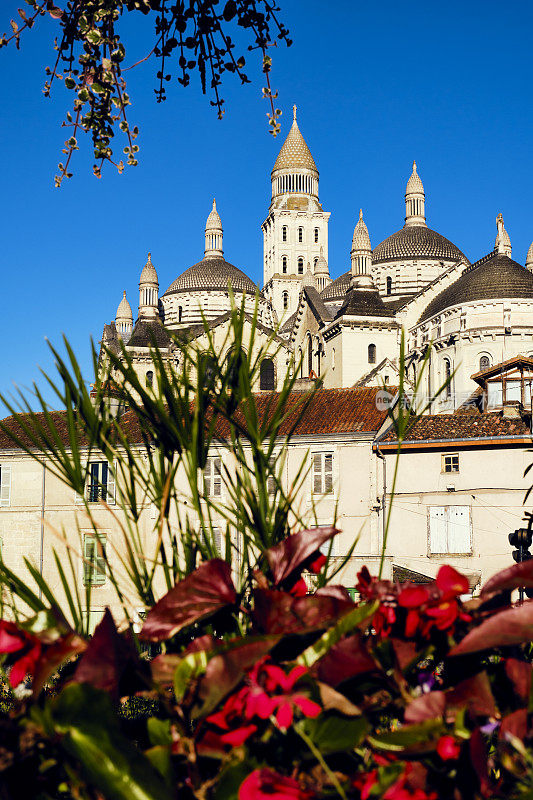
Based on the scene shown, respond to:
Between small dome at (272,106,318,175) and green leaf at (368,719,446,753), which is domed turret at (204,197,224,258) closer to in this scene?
small dome at (272,106,318,175)

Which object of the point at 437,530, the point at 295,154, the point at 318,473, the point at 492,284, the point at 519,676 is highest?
the point at 295,154

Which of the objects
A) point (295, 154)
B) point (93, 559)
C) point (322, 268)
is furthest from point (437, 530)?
point (295, 154)

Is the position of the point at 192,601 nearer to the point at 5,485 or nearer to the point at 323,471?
the point at 323,471

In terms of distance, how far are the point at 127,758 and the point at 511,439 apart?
793 inches

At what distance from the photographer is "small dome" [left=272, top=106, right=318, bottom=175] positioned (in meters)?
80.4

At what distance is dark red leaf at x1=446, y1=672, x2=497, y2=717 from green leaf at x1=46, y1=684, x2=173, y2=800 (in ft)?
1.68

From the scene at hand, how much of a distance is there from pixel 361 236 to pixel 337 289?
1630 cm

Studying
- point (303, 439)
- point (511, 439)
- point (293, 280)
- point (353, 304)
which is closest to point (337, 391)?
point (303, 439)

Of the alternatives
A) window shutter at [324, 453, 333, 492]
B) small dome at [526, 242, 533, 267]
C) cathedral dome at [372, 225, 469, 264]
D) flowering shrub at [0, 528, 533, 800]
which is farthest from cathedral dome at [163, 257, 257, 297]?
flowering shrub at [0, 528, 533, 800]

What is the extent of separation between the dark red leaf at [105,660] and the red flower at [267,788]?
0.87 ft

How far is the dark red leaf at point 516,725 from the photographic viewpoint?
1.17 meters

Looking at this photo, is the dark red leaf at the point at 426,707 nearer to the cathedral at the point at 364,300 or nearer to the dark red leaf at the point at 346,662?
the dark red leaf at the point at 346,662

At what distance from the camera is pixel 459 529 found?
1997cm

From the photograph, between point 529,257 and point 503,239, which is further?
point 529,257
